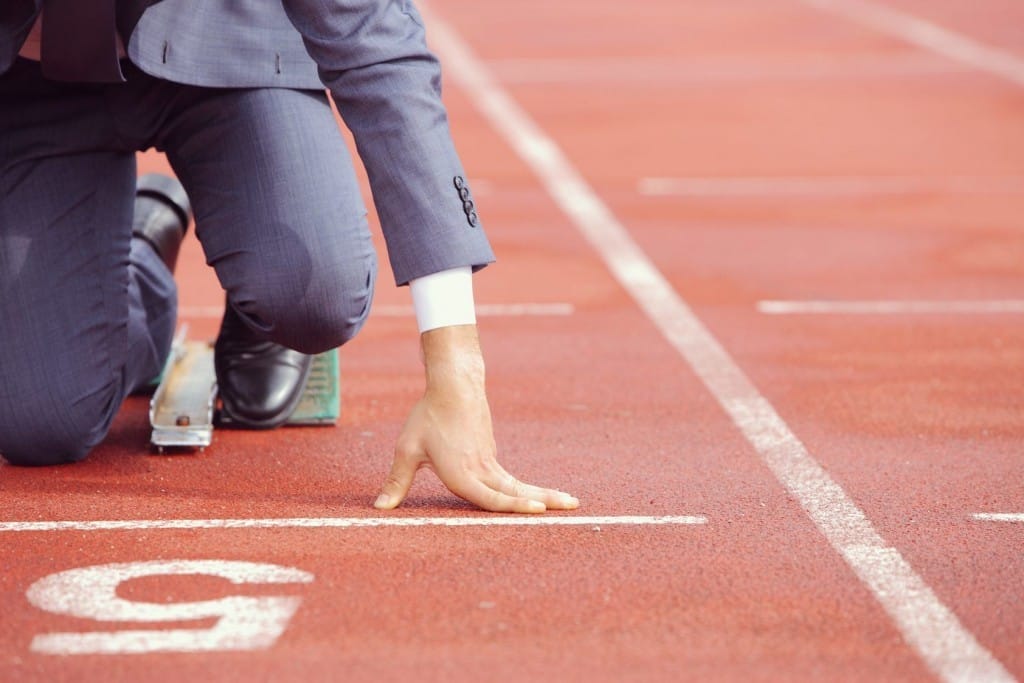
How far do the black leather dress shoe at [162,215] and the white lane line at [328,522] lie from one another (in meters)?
1.22

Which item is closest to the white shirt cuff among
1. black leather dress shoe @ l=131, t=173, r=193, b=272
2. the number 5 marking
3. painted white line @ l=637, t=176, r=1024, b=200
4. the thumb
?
the thumb

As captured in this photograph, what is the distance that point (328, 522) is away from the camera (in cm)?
337

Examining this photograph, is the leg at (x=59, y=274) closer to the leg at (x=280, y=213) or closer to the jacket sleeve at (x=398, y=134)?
the leg at (x=280, y=213)

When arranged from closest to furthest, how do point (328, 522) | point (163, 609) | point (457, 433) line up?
point (163, 609) < point (457, 433) < point (328, 522)

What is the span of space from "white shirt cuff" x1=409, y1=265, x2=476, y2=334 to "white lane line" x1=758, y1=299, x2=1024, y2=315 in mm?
2371

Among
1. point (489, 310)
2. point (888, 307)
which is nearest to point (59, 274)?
point (489, 310)

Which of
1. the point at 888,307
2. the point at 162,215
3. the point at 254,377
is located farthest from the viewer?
the point at 888,307

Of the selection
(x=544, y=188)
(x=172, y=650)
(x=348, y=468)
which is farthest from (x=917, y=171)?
(x=172, y=650)

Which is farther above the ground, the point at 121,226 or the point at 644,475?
the point at 121,226

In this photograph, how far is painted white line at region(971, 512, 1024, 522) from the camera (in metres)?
3.44

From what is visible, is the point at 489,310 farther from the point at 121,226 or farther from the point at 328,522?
the point at 328,522

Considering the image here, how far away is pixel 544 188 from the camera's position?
7887 millimetres

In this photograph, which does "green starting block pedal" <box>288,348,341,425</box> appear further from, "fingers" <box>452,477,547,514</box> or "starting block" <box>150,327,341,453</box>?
"fingers" <box>452,477,547,514</box>

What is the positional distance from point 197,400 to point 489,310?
1654 mm
